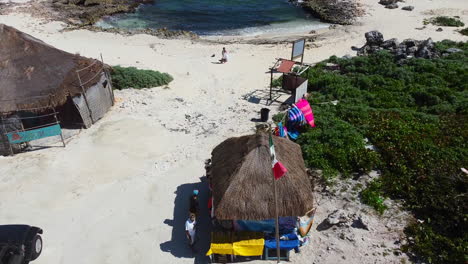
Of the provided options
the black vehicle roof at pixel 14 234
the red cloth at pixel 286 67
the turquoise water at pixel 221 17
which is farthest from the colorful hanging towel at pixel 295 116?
the turquoise water at pixel 221 17

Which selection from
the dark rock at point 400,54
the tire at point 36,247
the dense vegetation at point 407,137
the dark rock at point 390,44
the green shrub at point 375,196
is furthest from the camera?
the dark rock at point 390,44

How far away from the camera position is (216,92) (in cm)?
2333

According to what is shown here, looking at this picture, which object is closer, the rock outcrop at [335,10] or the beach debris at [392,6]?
the rock outcrop at [335,10]

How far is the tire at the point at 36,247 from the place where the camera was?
11406mm

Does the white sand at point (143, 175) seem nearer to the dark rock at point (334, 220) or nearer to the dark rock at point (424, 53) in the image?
the dark rock at point (334, 220)

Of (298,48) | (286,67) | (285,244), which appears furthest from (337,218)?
(298,48)

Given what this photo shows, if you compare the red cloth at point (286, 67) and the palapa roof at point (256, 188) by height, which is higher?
the red cloth at point (286, 67)

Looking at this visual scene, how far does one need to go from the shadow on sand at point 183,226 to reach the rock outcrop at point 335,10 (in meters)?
32.0

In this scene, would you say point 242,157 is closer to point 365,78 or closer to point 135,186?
point 135,186

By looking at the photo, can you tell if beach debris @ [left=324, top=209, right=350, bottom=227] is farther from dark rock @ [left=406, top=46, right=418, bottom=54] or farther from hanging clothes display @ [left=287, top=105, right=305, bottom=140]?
dark rock @ [left=406, top=46, right=418, bottom=54]

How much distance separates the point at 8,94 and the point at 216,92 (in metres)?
11.8

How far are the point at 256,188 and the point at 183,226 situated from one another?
345 centimetres

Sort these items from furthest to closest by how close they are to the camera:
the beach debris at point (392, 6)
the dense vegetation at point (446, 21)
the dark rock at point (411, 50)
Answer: the beach debris at point (392, 6) → the dense vegetation at point (446, 21) → the dark rock at point (411, 50)

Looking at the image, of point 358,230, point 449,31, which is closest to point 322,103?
point 358,230
